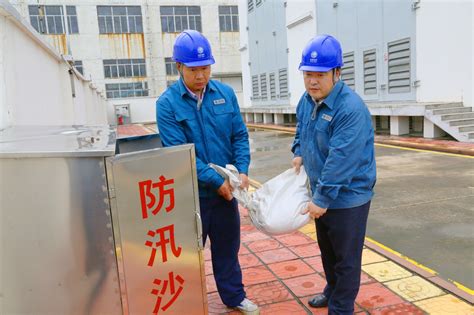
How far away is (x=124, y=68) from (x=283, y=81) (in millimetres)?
15115

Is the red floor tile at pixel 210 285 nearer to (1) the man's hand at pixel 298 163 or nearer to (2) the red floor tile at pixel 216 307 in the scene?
(2) the red floor tile at pixel 216 307

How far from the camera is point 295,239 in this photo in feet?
13.1

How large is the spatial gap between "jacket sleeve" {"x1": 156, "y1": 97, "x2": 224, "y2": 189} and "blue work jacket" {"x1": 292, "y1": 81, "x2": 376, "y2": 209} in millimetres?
572

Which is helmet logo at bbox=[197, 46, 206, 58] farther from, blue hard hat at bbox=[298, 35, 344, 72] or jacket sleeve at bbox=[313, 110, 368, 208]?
jacket sleeve at bbox=[313, 110, 368, 208]

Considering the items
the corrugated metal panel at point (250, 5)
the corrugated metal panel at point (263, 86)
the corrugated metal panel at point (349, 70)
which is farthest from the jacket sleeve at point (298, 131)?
the corrugated metal panel at point (250, 5)

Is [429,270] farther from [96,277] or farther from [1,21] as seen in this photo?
[1,21]

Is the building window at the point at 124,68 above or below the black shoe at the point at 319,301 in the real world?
above

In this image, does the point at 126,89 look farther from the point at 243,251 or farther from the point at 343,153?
the point at 343,153

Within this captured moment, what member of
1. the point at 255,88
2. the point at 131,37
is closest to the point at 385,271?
the point at 255,88

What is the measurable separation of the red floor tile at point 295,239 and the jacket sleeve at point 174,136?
1.74m

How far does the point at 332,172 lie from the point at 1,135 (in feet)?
5.82

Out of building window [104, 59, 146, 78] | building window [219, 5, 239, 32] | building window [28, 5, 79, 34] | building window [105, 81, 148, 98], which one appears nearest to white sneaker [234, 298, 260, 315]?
building window [105, 81, 148, 98]

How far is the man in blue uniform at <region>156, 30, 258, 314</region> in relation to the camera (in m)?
2.38

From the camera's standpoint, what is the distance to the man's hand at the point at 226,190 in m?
2.42
